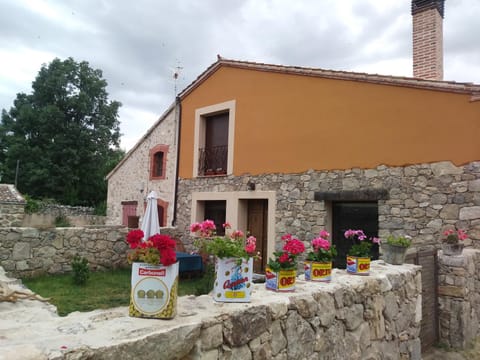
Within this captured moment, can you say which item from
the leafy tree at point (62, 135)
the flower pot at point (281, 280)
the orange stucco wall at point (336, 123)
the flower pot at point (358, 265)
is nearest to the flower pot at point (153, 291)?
the flower pot at point (281, 280)

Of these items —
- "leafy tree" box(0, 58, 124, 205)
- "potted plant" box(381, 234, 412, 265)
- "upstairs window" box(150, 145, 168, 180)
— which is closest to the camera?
"potted plant" box(381, 234, 412, 265)

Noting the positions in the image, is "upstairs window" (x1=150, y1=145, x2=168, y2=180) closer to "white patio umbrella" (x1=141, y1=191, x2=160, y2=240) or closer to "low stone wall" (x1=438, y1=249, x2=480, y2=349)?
"low stone wall" (x1=438, y1=249, x2=480, y2=349)

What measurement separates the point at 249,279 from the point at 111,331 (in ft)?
3.18

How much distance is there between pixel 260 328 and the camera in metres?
2.13

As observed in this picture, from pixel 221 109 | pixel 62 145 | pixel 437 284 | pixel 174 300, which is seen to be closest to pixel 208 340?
pixel 174 300

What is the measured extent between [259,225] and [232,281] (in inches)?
250

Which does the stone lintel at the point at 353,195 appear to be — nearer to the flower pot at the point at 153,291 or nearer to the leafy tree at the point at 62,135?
the flower pot at the point at 153,291

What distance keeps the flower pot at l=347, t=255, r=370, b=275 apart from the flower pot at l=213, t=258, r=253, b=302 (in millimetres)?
1504

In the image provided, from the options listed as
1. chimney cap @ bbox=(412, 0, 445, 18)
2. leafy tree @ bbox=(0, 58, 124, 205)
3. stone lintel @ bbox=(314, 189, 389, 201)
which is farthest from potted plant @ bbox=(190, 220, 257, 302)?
leafy tree @ bbox=(0, 58, 124, 205)

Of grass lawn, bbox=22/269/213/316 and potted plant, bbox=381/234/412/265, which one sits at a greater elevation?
potted plant, bbox=381/234/412/265

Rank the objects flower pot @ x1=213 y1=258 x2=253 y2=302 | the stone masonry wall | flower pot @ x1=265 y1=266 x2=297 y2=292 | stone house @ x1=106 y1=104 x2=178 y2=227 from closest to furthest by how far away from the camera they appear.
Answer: flower pot @ x1=213 y1=258 x2=253 y2=302, flower pot @ x1=265 y1=266 x2=297 y2=292, the stone masonry wall, stone house @ x1=106 y1=104 x2=178 y2=227

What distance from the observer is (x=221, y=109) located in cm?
938

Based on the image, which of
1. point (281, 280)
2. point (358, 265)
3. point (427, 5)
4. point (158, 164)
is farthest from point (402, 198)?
point (158, 164)

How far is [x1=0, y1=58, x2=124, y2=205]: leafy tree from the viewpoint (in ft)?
71.9
